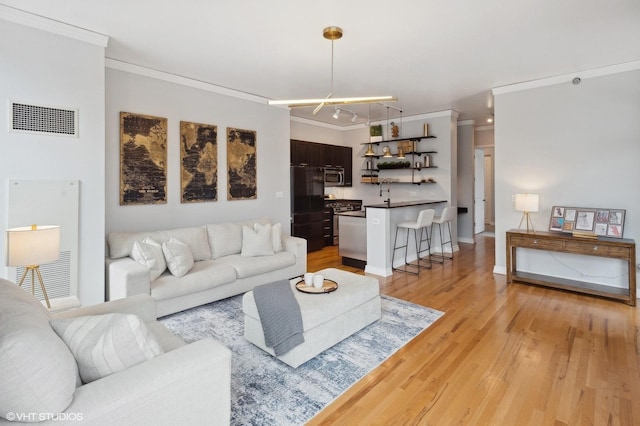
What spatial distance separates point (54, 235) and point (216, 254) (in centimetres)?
216

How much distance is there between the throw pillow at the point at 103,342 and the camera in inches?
53.7

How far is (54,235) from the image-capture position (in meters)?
2.20

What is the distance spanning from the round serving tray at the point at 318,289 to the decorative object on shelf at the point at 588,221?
3241mm

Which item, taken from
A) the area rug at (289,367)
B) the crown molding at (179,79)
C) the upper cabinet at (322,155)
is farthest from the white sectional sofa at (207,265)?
the upper cabinet at (322,155)

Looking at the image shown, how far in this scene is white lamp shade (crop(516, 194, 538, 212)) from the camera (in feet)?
14.5

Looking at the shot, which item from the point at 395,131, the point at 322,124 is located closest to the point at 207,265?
the point at 322,124

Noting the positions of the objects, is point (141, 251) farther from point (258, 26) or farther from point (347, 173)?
point (347, 173)

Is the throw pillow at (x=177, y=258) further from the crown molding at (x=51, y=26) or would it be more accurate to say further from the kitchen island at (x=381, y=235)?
the kitchen island at (x=381, y=235)

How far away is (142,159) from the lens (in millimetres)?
4090

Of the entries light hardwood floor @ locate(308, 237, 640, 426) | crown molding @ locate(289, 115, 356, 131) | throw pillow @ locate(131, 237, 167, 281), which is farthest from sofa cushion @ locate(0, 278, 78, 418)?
crown molding @ locate(289, 115, 356, 131)

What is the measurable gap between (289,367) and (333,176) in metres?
5.68

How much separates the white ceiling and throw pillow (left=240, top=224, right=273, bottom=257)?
206 cm

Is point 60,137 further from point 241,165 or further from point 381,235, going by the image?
point 381,235

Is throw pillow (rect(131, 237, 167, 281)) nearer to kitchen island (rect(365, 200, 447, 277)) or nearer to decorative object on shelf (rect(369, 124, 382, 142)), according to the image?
kitchen island (rect(365, 200, 447, 277))
